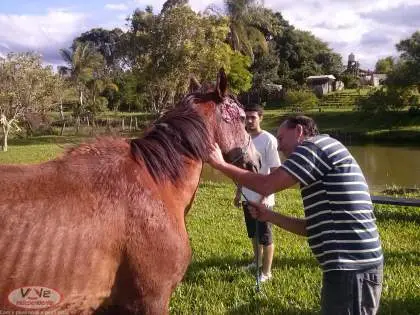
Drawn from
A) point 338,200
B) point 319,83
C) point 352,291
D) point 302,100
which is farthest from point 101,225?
point 319,83

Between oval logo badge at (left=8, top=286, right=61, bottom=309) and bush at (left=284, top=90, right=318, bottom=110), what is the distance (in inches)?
1783

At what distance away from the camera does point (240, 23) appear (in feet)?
146

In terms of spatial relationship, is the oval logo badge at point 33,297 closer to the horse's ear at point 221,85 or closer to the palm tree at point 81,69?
the horse's ear at point 221,85

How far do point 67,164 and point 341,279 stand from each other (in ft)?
5.62

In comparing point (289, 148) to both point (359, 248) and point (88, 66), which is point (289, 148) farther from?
point (88, 66)

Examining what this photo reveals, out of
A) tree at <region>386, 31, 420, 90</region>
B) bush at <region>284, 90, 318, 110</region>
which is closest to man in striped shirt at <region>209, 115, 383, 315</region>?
tree at <region>386, 31, 420, 90</region>

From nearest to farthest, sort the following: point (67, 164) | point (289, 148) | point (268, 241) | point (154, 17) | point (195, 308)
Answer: point (67, 164)
point (289, 148)
point (195, 308)
point (268, 241)
point (154, 17)

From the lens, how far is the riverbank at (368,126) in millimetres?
35125

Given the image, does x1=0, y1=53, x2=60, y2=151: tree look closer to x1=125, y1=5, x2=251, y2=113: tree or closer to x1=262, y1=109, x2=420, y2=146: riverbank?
x1=125, y1=5, x2=251, y2=113: tree

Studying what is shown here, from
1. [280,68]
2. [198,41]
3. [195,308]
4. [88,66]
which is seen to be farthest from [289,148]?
[280,68]

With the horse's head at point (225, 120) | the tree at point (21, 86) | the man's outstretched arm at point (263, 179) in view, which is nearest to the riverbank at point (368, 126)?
the tree at point (21, 86)

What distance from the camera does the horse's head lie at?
328cm

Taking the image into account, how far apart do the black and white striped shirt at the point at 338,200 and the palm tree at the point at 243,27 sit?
4091 centimetres

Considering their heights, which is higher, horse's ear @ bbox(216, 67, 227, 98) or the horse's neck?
horse's ear @ bbox(216, 67, 227, 98)
